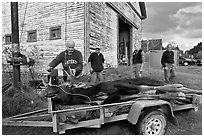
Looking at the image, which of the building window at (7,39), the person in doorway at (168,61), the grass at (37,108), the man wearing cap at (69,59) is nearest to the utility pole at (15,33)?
the grass at (37,108)

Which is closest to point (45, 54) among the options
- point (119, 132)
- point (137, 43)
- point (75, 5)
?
point (75, 5)

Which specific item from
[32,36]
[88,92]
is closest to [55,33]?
[32,36]

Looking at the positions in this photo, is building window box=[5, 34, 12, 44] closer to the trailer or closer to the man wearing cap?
the man wearing cap

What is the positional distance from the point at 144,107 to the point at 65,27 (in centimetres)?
711

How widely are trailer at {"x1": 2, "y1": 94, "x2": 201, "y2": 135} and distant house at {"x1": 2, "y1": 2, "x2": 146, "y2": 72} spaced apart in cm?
568

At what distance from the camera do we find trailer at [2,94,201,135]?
8.25 feet

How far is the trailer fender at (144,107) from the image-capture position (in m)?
2.65

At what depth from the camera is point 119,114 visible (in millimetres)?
2836

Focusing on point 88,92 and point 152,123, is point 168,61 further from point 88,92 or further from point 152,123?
point 88,92

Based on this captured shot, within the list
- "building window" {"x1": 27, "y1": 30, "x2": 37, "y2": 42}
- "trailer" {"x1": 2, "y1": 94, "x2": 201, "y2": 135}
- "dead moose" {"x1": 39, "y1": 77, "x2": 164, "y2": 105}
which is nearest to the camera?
"trailer" {"x1": 2, "y1": 94, "x2": 201, "y2": 135}

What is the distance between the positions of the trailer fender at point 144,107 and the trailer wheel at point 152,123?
114mm

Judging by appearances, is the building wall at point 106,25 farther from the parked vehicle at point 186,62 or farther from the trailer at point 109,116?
the parked vehicle at point 186,62

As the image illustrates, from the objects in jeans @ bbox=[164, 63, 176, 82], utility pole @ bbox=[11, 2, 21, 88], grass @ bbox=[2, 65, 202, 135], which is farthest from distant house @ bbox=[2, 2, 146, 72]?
grass @ bbox=[2, 65, 202, 135]

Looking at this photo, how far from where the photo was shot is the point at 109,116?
2.72m
